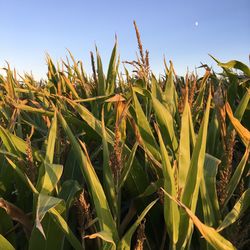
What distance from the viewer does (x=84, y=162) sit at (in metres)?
0.64

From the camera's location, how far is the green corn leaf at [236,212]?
0.61 metres

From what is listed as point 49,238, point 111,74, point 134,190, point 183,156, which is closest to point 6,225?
point 49,238

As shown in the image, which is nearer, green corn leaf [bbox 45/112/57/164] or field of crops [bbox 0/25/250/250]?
field of crops [bbox 0/25/250/250]

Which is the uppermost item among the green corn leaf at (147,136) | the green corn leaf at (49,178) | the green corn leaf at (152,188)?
the green corn leaf at (147,136)

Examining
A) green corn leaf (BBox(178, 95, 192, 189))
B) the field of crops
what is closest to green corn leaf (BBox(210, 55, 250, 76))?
the field of crops

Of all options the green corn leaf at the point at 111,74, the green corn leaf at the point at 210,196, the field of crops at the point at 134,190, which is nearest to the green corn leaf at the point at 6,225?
the field of crops at the point at 134,190

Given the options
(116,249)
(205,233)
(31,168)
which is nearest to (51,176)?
(31,168)

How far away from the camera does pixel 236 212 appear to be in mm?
635

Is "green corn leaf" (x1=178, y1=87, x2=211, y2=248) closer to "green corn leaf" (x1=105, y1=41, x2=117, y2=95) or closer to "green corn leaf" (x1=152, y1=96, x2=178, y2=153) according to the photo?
"green corn leaf" (x1=152, y1=96, x2=178, y2=153)

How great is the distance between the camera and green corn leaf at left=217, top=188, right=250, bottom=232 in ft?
1.99

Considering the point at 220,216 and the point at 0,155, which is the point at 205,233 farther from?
the point at 0,155

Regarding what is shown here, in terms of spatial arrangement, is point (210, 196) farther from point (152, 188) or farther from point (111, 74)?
point (111, 74)

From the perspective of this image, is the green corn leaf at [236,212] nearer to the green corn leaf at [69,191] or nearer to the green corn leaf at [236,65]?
the green corn leaf at [69,191]

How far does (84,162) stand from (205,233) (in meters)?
0.24
